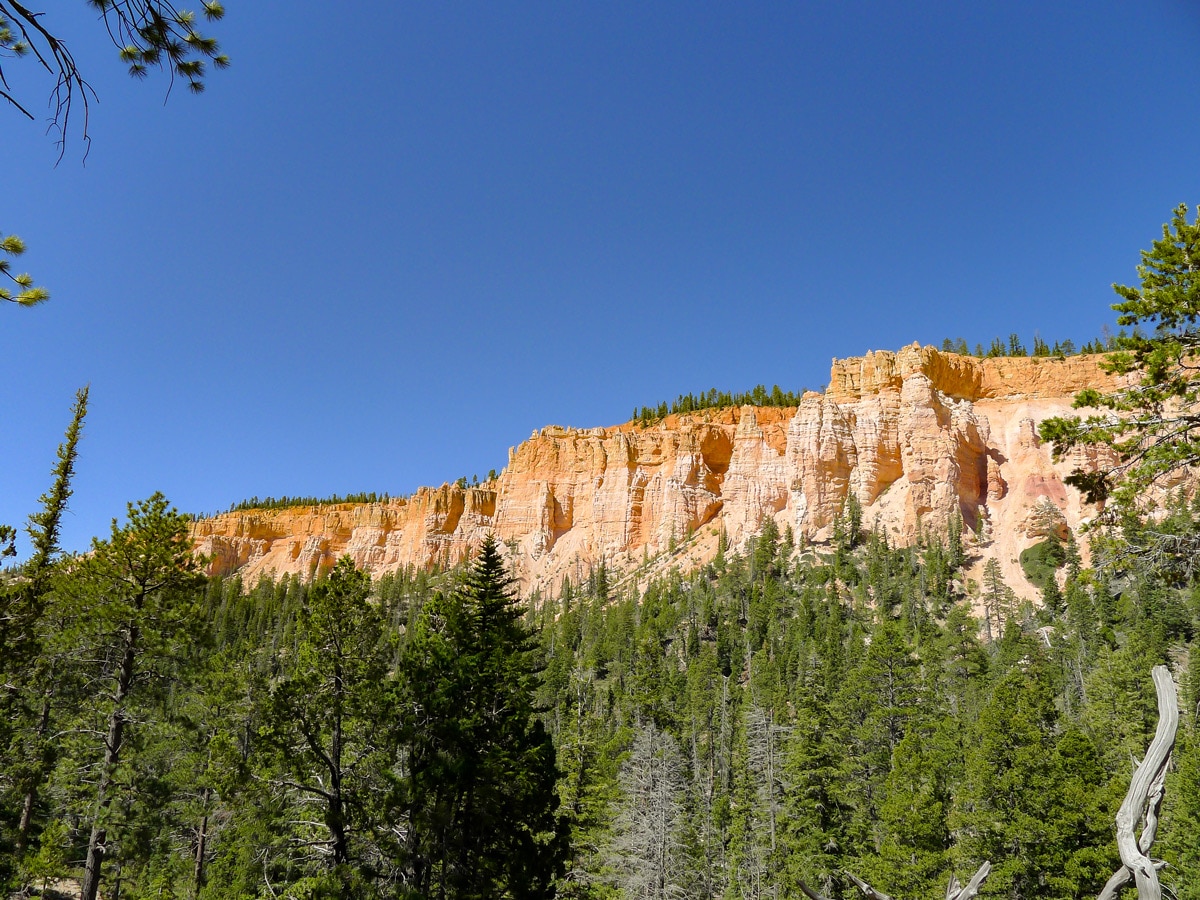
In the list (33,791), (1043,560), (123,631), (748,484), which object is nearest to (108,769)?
(123,631)

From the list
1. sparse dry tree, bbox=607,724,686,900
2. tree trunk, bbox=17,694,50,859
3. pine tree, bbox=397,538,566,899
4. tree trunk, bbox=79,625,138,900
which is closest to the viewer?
tree trunk, bbox=79,625,138,900

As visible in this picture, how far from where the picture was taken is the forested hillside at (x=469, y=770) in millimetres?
13344

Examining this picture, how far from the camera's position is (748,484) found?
101 m

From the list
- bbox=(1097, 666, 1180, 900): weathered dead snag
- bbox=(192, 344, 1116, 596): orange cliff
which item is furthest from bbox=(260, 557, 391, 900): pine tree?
bbox=(192, 344, 1116, 596): orange cliff

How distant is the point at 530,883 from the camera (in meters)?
16.2

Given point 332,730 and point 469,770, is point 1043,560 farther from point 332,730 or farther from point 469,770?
point 332,730

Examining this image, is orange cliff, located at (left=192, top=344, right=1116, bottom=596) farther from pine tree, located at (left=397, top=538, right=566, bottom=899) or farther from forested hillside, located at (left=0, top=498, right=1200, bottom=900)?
pine tree, located at (left=397, top=538, right=566, bottom=899)

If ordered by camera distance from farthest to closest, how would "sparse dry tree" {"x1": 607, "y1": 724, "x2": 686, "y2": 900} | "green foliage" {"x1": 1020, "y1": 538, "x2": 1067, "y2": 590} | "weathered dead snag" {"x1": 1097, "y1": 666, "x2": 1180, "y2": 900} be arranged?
"green foliage" {"x1": 1020, "y1": 538, "x2": 1067, "y2": 590} → "sparse dry tree" {"x1": 607, "y1": 724, "x2": 686, "y2": 900} → "weathered dead snag" {"x1": 1097, "y1": 666, "x2": 1180, "y2": 900}

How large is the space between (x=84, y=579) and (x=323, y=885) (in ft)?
26.9

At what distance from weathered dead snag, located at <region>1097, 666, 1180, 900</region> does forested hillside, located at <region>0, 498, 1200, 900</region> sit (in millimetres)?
2480

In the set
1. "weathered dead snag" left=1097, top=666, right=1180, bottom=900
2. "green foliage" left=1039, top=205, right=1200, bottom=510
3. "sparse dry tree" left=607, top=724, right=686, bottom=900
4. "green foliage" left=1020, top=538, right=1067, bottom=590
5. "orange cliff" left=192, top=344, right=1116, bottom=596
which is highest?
"orange cliff" left=192, top=344, right=1116, bottom=596

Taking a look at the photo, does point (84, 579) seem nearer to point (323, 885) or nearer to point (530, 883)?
point (323, 885)

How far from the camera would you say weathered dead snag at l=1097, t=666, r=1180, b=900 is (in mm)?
5090

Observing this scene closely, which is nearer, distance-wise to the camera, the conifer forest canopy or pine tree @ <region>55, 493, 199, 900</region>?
the conifer forest canopy
